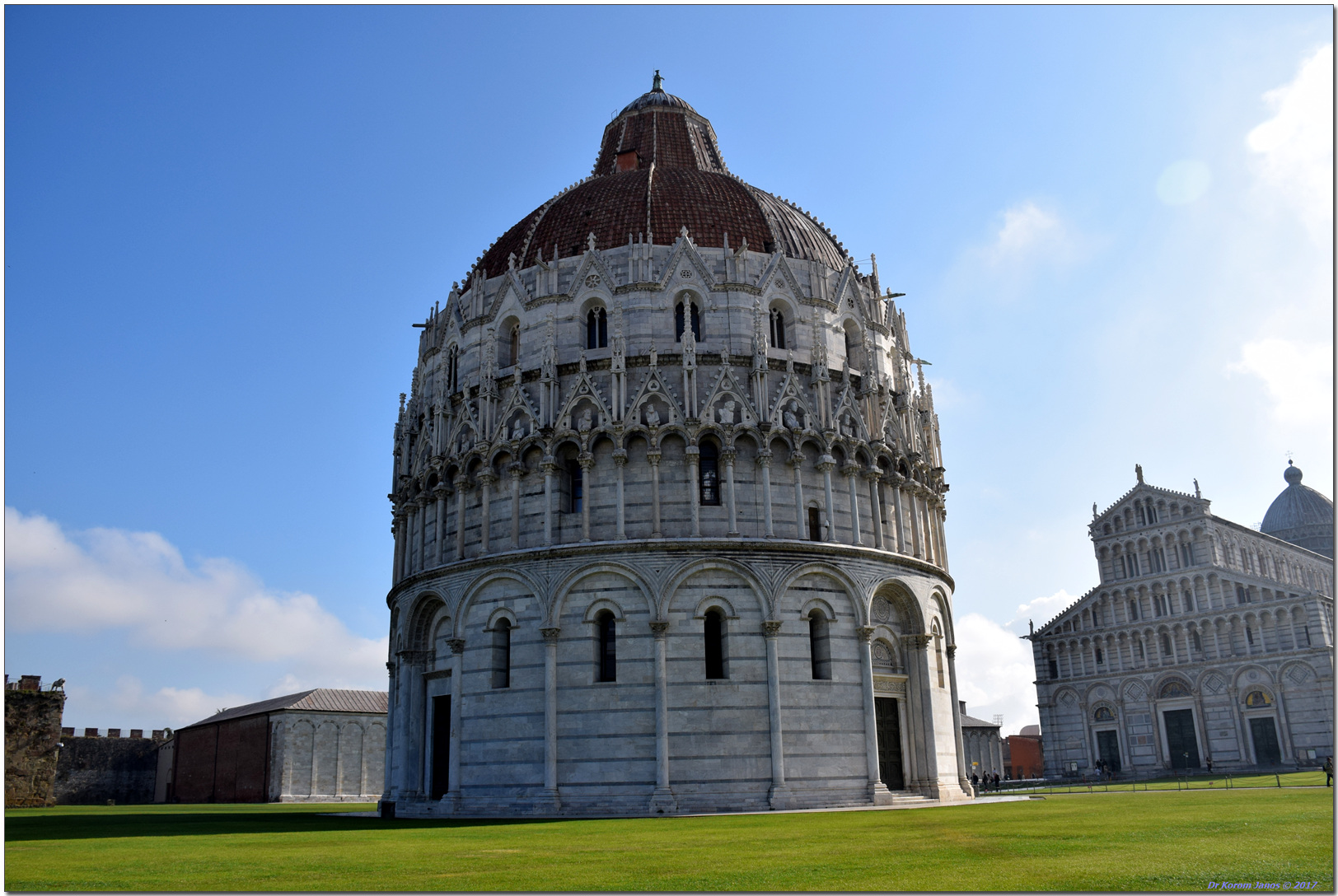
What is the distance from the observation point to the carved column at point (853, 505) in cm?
3500

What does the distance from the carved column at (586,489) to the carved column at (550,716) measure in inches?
137

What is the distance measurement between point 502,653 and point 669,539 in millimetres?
6843

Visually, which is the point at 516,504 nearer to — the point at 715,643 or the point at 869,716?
the point at 715,643

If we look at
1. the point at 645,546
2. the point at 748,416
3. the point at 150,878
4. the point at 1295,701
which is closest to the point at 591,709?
the point at 645,546

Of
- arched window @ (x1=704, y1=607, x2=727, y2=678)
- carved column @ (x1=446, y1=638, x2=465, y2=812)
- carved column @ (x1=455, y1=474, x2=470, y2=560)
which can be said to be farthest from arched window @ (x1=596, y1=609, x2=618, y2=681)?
carved column @ (x1=455, y1=474, x2=470, y2=560)

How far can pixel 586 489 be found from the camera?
34.1 m

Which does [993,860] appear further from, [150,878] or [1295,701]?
[1295,701]

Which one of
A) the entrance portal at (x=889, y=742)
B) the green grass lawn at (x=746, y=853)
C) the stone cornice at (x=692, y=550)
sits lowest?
the green grass lawn at (x=746, y=853)

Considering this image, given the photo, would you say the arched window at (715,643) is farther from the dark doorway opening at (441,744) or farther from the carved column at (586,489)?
the dark doorway opening at (441,744)

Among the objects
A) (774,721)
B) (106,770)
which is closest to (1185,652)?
(774,721)

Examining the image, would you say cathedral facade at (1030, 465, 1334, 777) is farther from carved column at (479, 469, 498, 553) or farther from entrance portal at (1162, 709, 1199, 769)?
carved column at (479, 469, 498, 553)

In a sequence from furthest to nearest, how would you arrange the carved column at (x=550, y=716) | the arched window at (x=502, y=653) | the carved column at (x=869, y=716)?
the arched window at (x=502, y=653) → the carved column at (x=869, y=716) → the carved column at (x=550, y=716)

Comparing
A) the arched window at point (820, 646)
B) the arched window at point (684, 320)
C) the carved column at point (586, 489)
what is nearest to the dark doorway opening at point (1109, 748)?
the arched window at point (820, 646)

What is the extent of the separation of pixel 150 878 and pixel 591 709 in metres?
18.7
